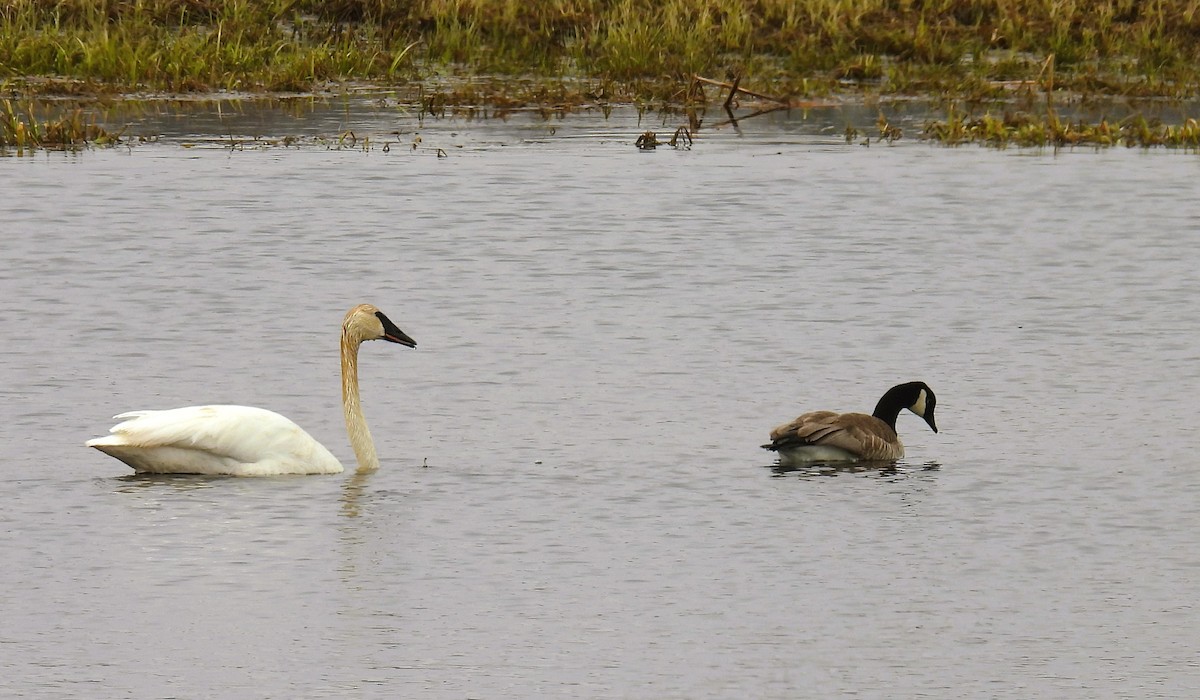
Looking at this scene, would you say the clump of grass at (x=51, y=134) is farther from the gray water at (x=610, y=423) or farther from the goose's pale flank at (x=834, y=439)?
the goose's pale flank at (x=834, y=439)

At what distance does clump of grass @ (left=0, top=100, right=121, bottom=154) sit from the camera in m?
23.1

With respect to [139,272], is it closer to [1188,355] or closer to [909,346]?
[909,346]

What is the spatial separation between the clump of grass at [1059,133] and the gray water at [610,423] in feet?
3.08

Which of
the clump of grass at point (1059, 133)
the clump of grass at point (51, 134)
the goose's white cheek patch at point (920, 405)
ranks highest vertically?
the clump of grass at point (1059, 133)

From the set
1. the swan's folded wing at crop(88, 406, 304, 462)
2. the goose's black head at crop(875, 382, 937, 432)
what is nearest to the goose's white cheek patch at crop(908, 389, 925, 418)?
the goose's black head at crop(875, 382, 937, 432)

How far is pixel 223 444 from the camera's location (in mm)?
10453

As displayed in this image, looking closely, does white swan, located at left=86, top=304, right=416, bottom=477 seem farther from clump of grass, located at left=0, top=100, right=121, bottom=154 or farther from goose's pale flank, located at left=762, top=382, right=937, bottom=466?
clump of grass, located at left=0, top=100, right=121, bottom=154

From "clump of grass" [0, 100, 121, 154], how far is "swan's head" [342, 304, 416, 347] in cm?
1244

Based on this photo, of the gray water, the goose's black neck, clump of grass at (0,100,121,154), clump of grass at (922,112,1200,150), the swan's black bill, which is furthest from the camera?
clump of grass at (922,112,1200,150)

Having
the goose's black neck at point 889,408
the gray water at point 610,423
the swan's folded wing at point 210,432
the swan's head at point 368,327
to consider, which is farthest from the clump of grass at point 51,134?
the goose's black neck at point 889,408

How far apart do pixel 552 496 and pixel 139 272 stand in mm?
7846

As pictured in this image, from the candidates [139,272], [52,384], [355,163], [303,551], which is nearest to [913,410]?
[303,551]

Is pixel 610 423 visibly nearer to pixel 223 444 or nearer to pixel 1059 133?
pixel 223 444

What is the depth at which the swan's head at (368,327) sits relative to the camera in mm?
11414
